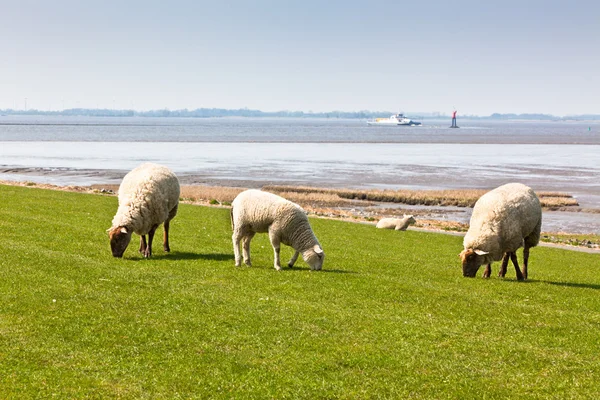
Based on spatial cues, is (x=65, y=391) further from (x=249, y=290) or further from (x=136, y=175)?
(x=136, y=175)

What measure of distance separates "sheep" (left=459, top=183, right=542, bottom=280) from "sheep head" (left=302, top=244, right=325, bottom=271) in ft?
13.1

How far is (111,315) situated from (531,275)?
13.7 m

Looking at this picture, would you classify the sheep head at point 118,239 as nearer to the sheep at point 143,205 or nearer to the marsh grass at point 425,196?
the sheep at point 143,205

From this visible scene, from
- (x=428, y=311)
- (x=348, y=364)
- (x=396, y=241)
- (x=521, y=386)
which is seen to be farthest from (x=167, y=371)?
(x=396, y=241)

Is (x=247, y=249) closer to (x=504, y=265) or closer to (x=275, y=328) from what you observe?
(x=275, y=328)

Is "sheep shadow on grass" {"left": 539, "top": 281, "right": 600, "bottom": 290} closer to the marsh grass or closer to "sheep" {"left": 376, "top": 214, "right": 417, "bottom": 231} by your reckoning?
"sheep" {"left": 376, "top": 214, "right": 417, "bottom": 231}

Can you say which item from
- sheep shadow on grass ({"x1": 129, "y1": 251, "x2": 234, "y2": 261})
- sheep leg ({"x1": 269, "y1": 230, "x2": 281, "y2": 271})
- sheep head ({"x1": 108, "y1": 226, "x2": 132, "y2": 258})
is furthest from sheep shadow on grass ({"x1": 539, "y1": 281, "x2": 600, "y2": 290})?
sheep head ({"x1": 108, "y1": 226, "x2": 132, "y2": 258})

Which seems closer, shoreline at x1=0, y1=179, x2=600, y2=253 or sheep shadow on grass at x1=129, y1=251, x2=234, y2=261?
sheep shadow on grass at x1=129, y1=251, x2=234, y2=261

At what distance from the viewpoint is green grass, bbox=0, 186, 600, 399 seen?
35.0 feet

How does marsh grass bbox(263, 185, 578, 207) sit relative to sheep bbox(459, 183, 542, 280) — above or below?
below

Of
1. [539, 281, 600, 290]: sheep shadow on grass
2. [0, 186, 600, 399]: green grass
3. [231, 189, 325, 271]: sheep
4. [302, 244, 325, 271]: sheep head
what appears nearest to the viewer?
[0, 186, 600, 399]: green grass

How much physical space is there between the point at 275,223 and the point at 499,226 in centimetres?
605

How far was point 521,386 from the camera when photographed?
10914 mm

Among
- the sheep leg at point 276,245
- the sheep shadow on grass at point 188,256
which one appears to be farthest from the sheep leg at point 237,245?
the sheep shadow on grass at point 188,256
